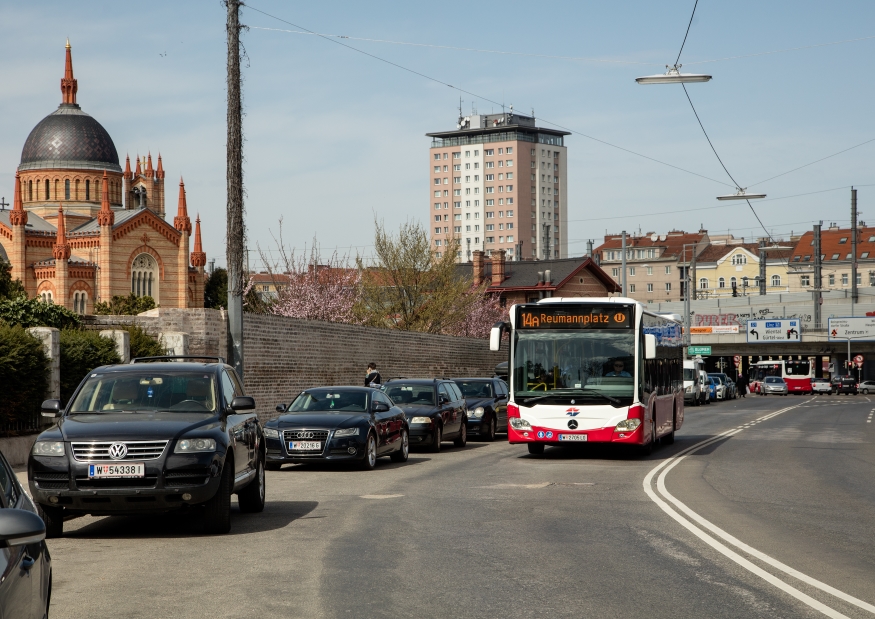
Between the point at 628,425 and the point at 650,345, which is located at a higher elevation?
the point at 650,345

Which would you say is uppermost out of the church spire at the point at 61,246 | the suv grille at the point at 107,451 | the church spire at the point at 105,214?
→ the church spire at the point at 105,214

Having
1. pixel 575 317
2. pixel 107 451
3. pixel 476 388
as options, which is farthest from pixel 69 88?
pixel 107 451

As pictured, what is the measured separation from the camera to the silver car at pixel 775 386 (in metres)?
88.4

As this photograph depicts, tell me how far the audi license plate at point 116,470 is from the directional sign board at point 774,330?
8617 centimetres

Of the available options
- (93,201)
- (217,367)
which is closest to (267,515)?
(217,367)

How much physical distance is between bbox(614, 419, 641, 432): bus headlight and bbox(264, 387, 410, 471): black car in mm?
3929

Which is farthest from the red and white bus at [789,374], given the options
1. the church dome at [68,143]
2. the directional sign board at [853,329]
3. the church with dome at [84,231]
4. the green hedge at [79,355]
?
the green hedge at [79,355]

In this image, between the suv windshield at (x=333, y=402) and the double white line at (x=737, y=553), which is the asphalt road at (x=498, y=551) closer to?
the double white line at (x=737, y=553)

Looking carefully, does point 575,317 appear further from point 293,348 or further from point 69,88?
point 69,88

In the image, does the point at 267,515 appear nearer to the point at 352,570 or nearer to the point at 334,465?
the point at 352,570

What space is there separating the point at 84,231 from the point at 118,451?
95.4 metres

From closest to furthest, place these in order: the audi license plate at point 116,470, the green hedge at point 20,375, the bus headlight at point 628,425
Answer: the audi license plate at point 116,470 < the green hedge at point 20,375 < the bus headlight at point 628,425

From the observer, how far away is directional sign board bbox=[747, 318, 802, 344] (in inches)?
3563

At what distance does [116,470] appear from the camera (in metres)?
9.91
